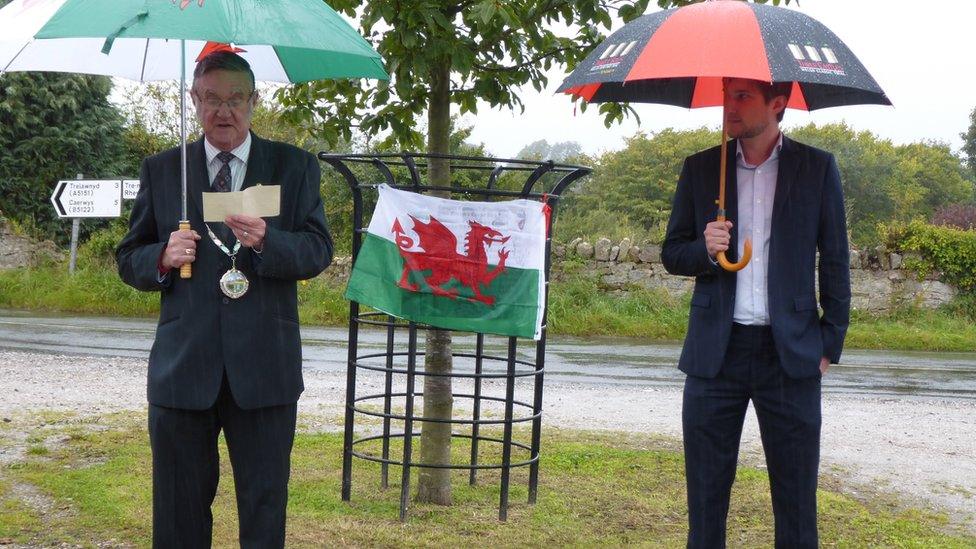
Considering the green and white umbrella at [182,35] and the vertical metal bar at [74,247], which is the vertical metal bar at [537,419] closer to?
the green and white umbrella at [182,35]

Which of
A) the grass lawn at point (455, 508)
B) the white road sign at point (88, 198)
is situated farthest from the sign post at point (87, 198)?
the grass lawn at point (455, 508)

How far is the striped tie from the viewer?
153 inches

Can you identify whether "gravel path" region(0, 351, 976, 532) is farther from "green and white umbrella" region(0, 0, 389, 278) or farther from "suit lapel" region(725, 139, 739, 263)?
"green and white umbrella" region(0, 0, 389, 278)

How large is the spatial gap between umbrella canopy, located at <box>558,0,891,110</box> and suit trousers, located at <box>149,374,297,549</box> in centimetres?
169

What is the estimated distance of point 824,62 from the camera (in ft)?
13.1

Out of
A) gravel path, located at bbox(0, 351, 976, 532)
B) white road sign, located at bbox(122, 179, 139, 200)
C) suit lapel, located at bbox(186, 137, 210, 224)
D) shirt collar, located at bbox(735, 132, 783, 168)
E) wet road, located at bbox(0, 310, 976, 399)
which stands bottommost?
gravel path, located at bbox(0, 351, 976, 532)

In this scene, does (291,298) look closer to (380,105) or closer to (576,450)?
(380,105)

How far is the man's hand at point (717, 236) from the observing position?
407 centimetres

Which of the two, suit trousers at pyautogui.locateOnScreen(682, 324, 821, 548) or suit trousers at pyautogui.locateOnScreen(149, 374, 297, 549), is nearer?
suit trousers at pyautogui.locateOnScreen(149, 374, 297, 549)

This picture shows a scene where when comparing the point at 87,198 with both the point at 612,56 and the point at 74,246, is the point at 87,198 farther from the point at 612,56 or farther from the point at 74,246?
the point at 612,56

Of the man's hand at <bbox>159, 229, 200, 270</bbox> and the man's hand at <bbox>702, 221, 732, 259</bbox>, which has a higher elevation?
the man's hand at <bbox>702, 221, 732, 259</bbox>

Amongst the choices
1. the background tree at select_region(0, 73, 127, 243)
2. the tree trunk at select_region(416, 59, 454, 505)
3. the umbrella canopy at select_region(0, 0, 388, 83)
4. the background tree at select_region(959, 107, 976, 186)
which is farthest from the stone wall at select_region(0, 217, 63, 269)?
the background tree at select_region(959, 107, 976, 186)

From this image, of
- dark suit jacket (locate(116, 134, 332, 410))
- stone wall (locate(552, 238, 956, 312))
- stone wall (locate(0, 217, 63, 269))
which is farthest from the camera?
stone wall (locate(0, 217, 63, 269))

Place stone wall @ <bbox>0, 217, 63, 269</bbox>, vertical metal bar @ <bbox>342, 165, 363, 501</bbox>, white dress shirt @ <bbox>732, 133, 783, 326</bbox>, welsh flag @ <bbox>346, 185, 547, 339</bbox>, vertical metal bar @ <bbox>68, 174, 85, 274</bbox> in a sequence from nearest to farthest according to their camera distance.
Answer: white dress shirt @ <bbox>732, 133, 783, 326</bbox>
welsh flag @ <bbox>346, 185, 547, 339</bbox>
vertical metal bar @ <bbox>342, 165, 363, 501</bbox>
vertical metal bar @ <bbox>68, 174, 85, 274</bbox>
stone wall @ <bbox>0, 217, 63, 269</bbox>
